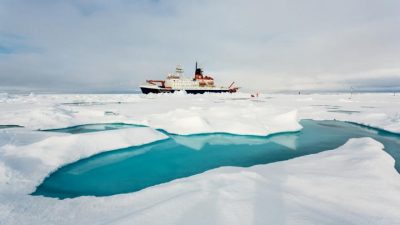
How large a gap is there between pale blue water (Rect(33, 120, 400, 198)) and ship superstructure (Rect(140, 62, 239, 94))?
4195cm

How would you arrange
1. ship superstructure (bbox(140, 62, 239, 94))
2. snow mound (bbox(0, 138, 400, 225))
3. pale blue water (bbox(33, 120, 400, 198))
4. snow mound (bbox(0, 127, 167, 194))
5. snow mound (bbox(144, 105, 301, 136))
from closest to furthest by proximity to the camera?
1. snow mound (bbox(0, 138, 400, 225))
2. snow mound (bbox(0, 127, 167, 194))
3. pale blue water (bbox(33, 120, 400, 198))
4. snow mound (bbox(144, 105, 301, 136))
5. ship superstructure (bbox(140, 62, 239, 94))

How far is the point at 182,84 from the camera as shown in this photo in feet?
170

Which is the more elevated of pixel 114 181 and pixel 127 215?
pixel 127 215

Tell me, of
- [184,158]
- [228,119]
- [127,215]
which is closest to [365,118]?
[228,119]

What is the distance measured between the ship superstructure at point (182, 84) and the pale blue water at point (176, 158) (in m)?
42.0

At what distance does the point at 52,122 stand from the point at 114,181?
24.1ft

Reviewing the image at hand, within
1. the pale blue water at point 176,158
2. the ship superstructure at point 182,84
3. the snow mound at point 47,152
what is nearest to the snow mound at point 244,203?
the snow mound at point 47,152

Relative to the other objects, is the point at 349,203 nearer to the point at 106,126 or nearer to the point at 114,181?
the point at 114,181

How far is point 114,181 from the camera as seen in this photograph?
4.53m

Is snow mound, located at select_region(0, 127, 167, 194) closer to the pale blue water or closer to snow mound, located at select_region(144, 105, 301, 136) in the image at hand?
the pale blue water

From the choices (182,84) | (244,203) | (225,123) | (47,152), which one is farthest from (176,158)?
(182,84)

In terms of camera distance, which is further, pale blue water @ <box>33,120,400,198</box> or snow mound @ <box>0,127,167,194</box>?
pale blue water @ <box>33,120,400,198</box>

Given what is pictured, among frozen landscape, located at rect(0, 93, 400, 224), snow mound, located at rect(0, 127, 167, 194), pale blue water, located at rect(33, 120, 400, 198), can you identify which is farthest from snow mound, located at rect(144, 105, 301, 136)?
frozen landscape, located at rect(0, 93, 400, 224)

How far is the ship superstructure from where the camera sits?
51.2 metres
